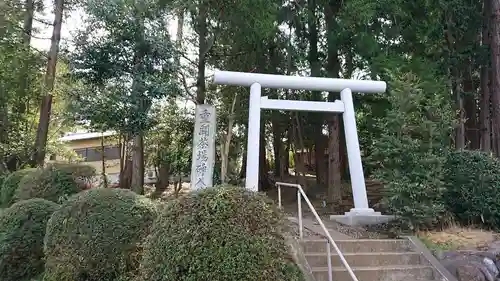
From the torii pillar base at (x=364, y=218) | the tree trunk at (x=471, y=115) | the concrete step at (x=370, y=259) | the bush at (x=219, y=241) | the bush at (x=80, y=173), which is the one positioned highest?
the tree trunk at (x=471, y=115)

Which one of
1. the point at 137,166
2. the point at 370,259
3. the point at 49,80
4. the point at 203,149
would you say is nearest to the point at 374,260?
the point at 370,259

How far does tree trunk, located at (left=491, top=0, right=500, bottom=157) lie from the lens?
31.8 ft

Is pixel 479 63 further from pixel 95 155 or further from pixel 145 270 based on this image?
pixel 95 155

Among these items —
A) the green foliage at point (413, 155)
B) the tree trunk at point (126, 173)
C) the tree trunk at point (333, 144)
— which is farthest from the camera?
the tree trunk at point (126, 173)

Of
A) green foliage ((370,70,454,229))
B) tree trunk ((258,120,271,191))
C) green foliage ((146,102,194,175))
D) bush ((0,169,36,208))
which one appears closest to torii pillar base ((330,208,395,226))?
green foliage ((370,70,454,229))

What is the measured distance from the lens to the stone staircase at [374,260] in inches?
214

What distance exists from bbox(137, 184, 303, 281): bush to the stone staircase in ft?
6.06

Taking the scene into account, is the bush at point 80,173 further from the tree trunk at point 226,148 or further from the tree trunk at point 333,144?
the tree trunk at point 333,144

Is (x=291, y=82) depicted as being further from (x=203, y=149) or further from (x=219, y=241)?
(x=219, y=241)

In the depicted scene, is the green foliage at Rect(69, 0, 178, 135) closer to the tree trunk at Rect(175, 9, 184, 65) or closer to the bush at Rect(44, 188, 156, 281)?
the tree trunk at Rect(175, 9, 184, 65)

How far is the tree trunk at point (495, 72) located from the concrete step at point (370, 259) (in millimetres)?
5223

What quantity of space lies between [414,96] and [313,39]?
566 cm

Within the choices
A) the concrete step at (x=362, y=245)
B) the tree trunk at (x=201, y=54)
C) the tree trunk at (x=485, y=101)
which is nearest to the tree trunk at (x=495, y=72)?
the tree trunk at (x=485, y=101)

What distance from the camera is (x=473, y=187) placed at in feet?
23.7
